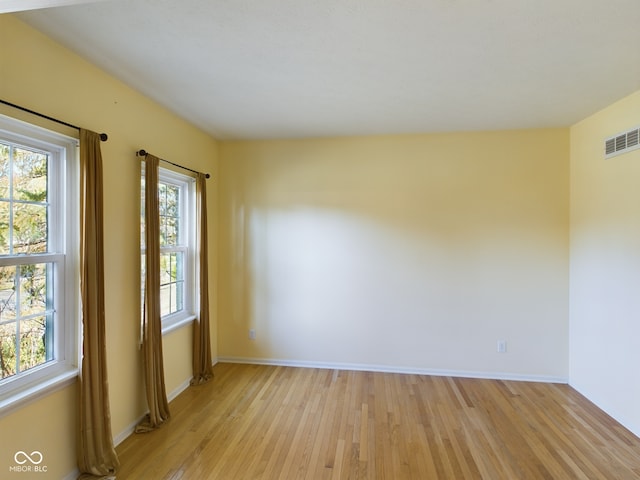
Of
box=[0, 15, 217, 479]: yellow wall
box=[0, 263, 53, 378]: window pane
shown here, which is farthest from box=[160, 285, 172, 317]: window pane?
box=[0, 263, 53, 378]: window pane

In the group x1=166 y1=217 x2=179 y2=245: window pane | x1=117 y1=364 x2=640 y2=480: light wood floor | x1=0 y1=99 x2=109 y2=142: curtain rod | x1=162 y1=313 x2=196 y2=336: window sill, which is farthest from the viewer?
x1=166 y1=217 x2=179 y2=245: window pane

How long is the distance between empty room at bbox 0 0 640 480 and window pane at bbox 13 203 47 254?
0.01 meters

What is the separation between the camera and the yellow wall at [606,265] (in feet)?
8.19

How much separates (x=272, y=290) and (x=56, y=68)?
106 inches

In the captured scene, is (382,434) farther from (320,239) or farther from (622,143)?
(622,143)

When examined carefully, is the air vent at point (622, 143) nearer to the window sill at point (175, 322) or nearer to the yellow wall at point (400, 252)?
the yellow wall at point (400, 252)

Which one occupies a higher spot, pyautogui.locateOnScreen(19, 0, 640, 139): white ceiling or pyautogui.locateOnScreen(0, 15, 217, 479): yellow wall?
pyautogui.locateOnScreen(19, 0, 640, 139): white ceiling

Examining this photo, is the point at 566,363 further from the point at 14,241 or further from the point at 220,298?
the point at 14,241

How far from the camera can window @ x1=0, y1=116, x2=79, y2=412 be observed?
1685 mm

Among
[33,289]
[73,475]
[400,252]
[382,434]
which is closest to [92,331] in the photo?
→ [33,289]

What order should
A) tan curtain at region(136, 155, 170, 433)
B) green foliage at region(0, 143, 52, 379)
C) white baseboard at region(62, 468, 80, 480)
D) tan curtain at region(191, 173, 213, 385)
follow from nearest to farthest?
1. green foliage at region(0, 143, 52, 379)
2. white baseboard at region(62, 468, 80, 480)
3. tan curtain at region(136, 155, 170, 433)
4. tan curtain at region(191, 173, 213, 385)

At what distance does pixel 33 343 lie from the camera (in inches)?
72.1

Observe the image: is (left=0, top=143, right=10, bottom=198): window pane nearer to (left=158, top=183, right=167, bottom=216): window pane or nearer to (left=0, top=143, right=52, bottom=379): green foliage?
(left=0, top=143, right=52, bottom=379): green foliage

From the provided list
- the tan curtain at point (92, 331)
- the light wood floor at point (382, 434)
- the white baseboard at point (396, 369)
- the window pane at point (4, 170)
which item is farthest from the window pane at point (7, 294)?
the white baseboard at point (396, 369)
